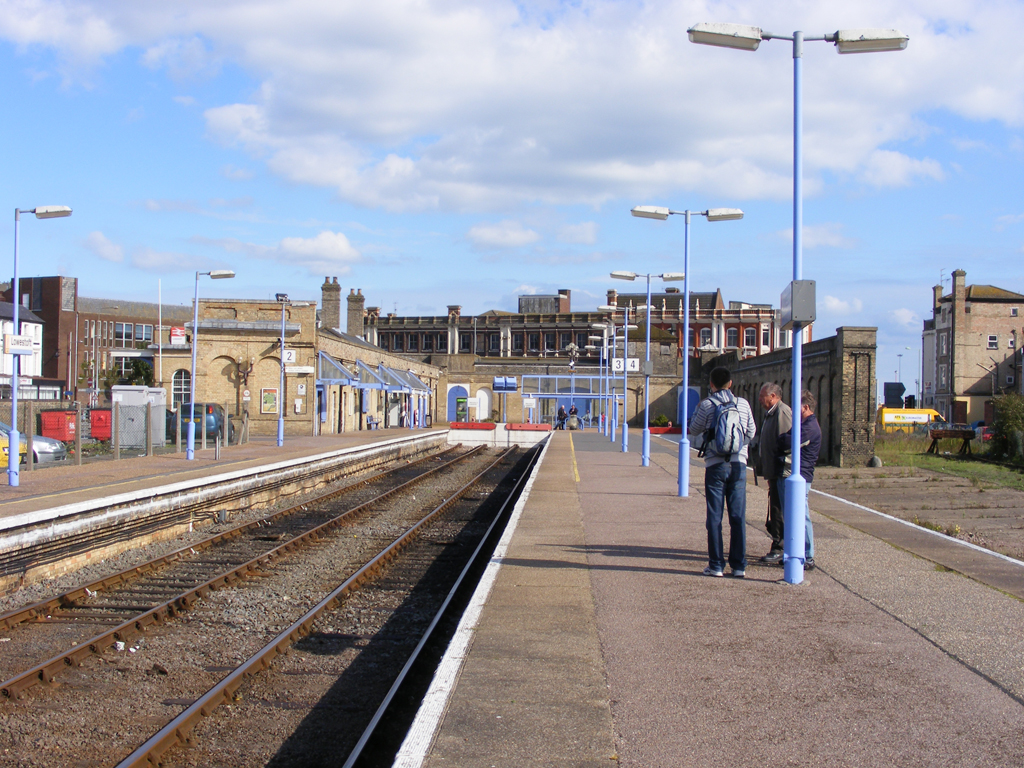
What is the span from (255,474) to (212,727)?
523 inches

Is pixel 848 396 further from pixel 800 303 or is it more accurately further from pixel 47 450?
pixel 47 450

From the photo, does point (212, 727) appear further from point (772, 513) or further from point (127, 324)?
point (127, 324)

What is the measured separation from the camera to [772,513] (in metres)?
8.79

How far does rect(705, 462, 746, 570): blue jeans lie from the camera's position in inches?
305

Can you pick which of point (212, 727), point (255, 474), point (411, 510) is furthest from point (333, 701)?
point (255, 474)

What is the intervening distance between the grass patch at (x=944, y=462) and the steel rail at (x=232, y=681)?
50.4ft

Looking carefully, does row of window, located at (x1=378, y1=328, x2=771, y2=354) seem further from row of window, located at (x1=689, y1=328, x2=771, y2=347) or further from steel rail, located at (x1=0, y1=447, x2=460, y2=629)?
steel rail, located at (x1=0, y1=447, x2=460, y2=629)

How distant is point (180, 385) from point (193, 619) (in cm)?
3465

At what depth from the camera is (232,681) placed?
244 inches

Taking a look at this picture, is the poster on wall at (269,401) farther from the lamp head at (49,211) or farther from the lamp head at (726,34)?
the lamp head at (726,34)

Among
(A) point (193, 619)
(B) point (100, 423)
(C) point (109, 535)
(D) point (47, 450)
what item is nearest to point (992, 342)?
(B) point (100, 423)

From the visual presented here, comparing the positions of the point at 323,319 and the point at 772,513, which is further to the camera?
the point at 323,319

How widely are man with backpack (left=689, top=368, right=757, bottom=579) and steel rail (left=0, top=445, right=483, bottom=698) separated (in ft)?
16.8

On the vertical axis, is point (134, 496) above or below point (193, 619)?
above
